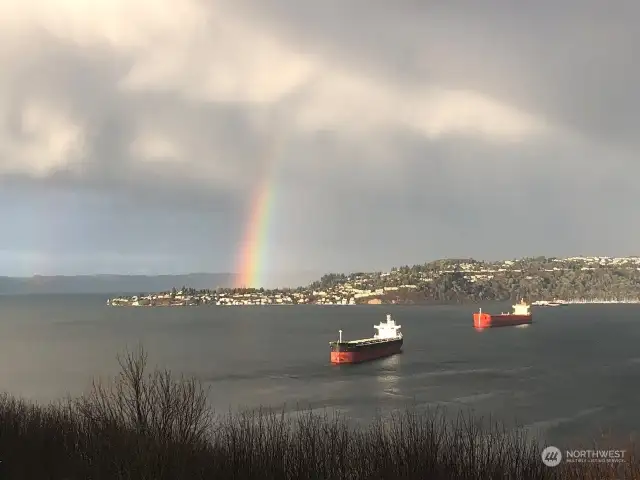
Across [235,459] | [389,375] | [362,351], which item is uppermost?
[235,459]

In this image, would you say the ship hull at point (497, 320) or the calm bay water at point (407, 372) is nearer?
the calm bay water at point (407, 372)

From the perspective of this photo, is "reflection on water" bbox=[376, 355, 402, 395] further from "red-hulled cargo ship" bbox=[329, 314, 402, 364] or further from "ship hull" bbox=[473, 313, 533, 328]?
"ship hull" bbox=[473, 313, 533, 328]

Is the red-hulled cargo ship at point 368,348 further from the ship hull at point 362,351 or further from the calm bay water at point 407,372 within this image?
the calm bay water at point 407,372

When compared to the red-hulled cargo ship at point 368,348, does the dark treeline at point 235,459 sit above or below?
above

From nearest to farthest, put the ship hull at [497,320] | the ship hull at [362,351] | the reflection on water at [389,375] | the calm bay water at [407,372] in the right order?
the calm bay water at [407,372]
the reflection on water at [389,375]
the ship hull at [362,351]
the ship hull at [497,320]

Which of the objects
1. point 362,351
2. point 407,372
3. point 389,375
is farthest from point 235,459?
point 362,351

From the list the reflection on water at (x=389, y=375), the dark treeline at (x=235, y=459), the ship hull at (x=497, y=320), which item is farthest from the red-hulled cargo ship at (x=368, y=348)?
the dark treeline at (x=235, y=459)

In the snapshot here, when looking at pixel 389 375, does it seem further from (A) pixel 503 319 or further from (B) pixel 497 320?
(A) pixel 503 319

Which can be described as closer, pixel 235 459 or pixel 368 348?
pixel 235 459
